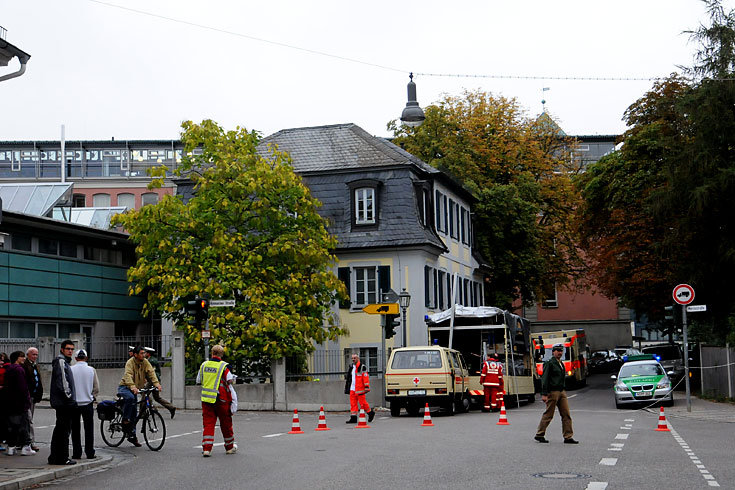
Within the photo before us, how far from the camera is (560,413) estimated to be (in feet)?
62.0

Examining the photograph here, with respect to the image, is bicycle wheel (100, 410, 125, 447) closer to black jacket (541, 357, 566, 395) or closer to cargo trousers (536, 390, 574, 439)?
cargo trousers (536, 390, 574, 439)

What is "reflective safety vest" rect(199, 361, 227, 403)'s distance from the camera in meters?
16.8

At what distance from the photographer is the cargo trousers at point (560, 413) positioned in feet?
60.9

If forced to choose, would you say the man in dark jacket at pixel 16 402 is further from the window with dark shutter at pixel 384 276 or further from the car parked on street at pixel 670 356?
the car parked on street at pixel 670 356

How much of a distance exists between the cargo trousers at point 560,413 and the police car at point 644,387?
14999 mm

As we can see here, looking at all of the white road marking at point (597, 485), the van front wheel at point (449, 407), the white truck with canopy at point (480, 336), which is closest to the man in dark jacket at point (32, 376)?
the white road marking at point (597, 485)

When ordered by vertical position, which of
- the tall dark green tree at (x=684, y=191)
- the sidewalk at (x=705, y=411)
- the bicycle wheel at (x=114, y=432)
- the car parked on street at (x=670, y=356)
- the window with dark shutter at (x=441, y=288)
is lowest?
the sidewalk at (x=705, y=411)

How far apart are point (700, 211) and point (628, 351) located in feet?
103

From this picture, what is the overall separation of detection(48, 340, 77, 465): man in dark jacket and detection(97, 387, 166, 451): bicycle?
281 cm

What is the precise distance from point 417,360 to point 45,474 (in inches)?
650

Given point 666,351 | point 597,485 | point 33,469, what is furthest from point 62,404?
point 666,351

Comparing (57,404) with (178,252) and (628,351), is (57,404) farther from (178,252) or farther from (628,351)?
(628,351)

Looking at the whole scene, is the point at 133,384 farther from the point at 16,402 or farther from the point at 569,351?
the point at 569,351

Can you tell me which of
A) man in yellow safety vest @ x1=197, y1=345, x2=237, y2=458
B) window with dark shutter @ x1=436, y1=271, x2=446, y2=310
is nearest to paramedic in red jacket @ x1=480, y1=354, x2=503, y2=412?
window with dark shutter @ x1=436, y1=271, x2=446, y2=310
